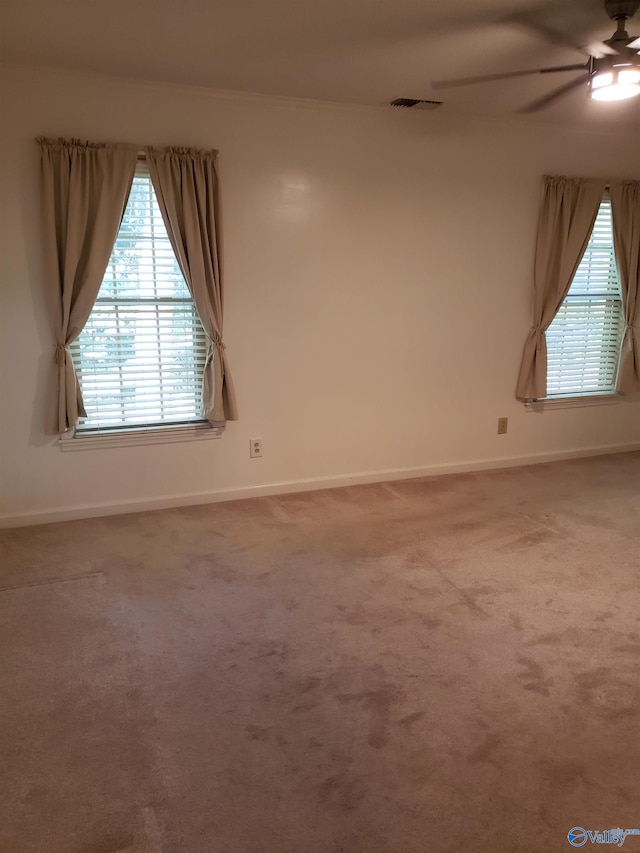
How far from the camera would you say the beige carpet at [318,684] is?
1751 millimetres

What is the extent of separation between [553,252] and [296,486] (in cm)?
267

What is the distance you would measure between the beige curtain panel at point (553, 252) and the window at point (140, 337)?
8.48ft

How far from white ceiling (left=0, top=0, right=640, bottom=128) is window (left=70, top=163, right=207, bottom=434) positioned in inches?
28.6

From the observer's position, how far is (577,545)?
11.6 ft

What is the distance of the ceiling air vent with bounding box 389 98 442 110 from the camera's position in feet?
12.9

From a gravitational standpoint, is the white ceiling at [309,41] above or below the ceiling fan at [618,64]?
above

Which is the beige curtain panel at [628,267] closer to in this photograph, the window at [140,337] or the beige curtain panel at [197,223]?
the beige curtain panel at [197,223]

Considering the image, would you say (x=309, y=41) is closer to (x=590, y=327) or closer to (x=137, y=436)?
(x=137, y=436)

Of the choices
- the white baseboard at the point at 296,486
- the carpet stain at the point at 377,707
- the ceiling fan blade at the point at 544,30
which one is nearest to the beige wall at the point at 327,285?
the white baseboard at the point at 296,486

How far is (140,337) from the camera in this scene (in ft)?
12.7

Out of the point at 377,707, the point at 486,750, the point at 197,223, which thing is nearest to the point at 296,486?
the point at 197,223

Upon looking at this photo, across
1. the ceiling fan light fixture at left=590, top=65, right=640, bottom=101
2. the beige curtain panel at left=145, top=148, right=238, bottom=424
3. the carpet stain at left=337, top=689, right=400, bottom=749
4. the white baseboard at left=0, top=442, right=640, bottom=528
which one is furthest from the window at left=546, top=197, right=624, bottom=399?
the carpet stain at left=337, top=689, right=400, bottom=749

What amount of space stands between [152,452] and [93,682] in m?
1.88

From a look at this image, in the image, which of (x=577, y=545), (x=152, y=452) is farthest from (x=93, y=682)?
(x=577, y=545)
